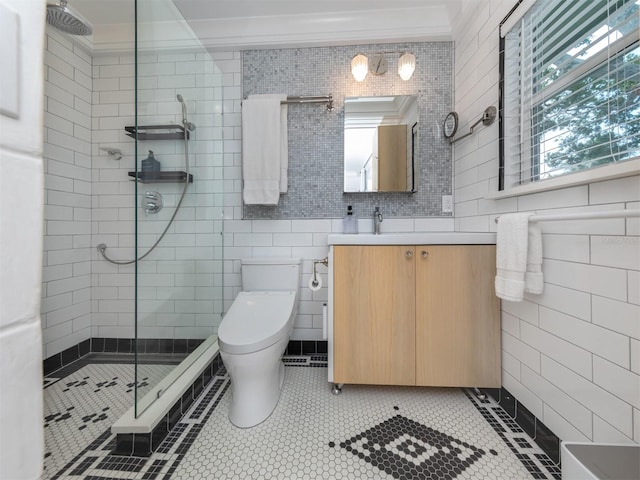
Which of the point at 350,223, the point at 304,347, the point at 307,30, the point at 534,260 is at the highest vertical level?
the point at 307,30

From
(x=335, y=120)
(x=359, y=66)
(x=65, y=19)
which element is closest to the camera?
(x=65, y=19)

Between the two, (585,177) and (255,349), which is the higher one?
(585,177)

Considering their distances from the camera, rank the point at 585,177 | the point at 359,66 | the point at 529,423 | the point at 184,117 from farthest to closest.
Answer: the point at 359,66
the point at 184,117
the point at 529,423
the point at 585,177

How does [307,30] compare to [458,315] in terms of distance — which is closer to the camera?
[458,315]

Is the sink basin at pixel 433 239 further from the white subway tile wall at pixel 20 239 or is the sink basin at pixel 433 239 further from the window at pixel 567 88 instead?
the white subway tile wall at pixel 20 239

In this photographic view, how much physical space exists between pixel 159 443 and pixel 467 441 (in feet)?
4.19

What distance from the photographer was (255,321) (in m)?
1.29

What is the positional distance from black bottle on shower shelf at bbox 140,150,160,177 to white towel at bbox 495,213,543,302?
156 cm

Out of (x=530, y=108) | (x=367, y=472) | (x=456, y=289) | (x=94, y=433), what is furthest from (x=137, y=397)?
(x=530, y=108)

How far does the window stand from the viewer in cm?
83

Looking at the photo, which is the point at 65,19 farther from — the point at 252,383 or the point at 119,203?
the point at 252,383

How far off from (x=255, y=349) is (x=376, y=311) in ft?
1.95

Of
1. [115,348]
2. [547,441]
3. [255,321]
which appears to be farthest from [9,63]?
[115,348]

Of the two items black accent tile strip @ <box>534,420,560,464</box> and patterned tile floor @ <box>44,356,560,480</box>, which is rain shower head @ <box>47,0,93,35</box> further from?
black accent tile strip @ <box>534,420,560,464</box>
